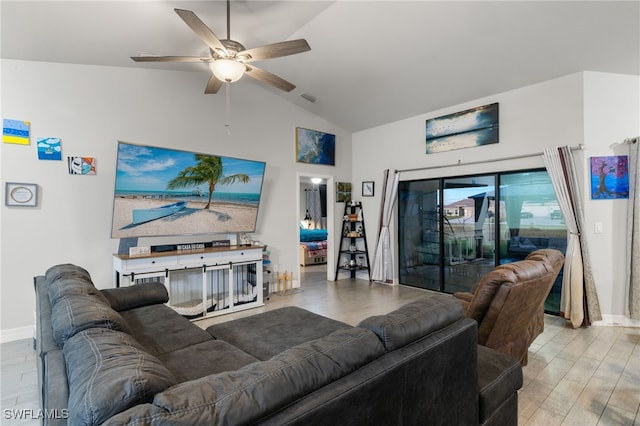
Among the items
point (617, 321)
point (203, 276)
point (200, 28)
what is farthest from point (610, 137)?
point (203, 276)

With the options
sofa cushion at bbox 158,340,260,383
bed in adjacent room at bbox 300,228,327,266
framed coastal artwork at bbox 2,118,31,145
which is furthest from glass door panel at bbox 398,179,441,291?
framed coastal artwork at bbox 2,118,31,145

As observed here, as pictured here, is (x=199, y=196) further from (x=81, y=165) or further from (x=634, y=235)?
(x=634, y=235)

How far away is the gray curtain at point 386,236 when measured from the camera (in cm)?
573

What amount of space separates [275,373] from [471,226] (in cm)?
470

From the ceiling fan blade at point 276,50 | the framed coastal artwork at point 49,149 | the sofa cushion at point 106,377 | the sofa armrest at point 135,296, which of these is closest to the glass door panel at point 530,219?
the ceiling fan blade at point 276,50

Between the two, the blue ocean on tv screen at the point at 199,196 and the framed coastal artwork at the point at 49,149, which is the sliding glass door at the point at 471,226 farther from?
the framed coastal artwork at the point at 49,149

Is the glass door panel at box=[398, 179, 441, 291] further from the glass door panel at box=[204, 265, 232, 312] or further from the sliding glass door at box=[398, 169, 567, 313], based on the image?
the glass door panel at box=[204, 265, 232, 312]

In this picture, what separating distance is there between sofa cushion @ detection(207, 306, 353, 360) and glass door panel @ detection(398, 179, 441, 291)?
3.49 metres

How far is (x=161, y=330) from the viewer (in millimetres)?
2260

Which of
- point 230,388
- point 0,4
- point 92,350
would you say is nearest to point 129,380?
point 230,388

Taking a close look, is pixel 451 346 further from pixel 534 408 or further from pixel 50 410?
pixel 50 410

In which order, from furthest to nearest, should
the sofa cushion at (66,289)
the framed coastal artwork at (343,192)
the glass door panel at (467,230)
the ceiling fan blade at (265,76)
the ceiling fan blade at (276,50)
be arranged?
1. the framed coastal artwork at (343,192)
2. the glass door panel at (467,230)
3. the ceiling fan blade at (265,76)
4. the ceiling fan blade at (276,50)
5. the sofa cushion at (66,289)

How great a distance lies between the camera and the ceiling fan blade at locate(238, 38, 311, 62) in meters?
2.40

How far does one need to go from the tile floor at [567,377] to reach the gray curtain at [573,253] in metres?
0.19
